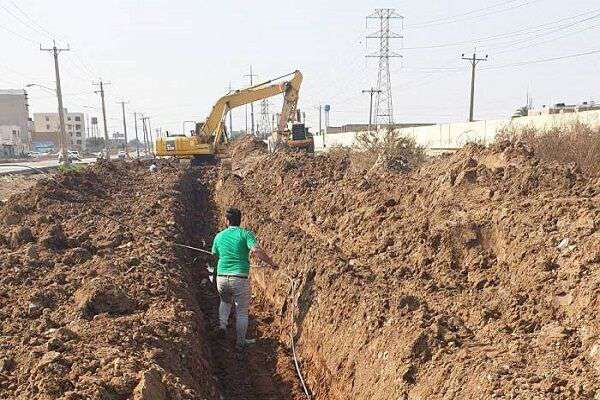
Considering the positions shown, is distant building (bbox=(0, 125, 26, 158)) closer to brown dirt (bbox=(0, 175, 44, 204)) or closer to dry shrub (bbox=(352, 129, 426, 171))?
brown dirt (bbox=(0, 175, 44, 204))

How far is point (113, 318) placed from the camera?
5.88m

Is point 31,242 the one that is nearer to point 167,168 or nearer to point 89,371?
point 89,371

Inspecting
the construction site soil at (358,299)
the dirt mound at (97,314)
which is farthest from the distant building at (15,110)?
the construction site soil at (358,299)

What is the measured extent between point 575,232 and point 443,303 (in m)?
1.64

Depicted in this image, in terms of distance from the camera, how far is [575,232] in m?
5.83

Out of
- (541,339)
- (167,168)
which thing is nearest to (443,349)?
(541,339)

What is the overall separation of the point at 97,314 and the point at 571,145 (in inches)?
426

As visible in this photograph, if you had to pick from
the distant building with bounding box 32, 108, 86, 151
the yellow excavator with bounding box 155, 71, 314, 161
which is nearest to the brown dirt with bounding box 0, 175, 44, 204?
the yellow excavator with bounding box 155, 71, 314, 161

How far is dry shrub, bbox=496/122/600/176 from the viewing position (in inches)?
450

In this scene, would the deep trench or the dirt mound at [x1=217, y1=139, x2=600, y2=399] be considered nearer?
the dirt mound at [x1=217, y1=139, x2=600, y2=399]

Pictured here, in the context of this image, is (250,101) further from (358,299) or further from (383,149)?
(358,299)

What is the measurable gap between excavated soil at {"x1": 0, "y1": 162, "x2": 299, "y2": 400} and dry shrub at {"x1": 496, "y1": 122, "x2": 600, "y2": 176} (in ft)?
26.2

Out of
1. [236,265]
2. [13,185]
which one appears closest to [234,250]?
[236,265]

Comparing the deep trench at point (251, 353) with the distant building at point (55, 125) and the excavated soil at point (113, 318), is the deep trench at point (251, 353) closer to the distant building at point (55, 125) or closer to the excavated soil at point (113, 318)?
the excavated soil at point (113, 318)
